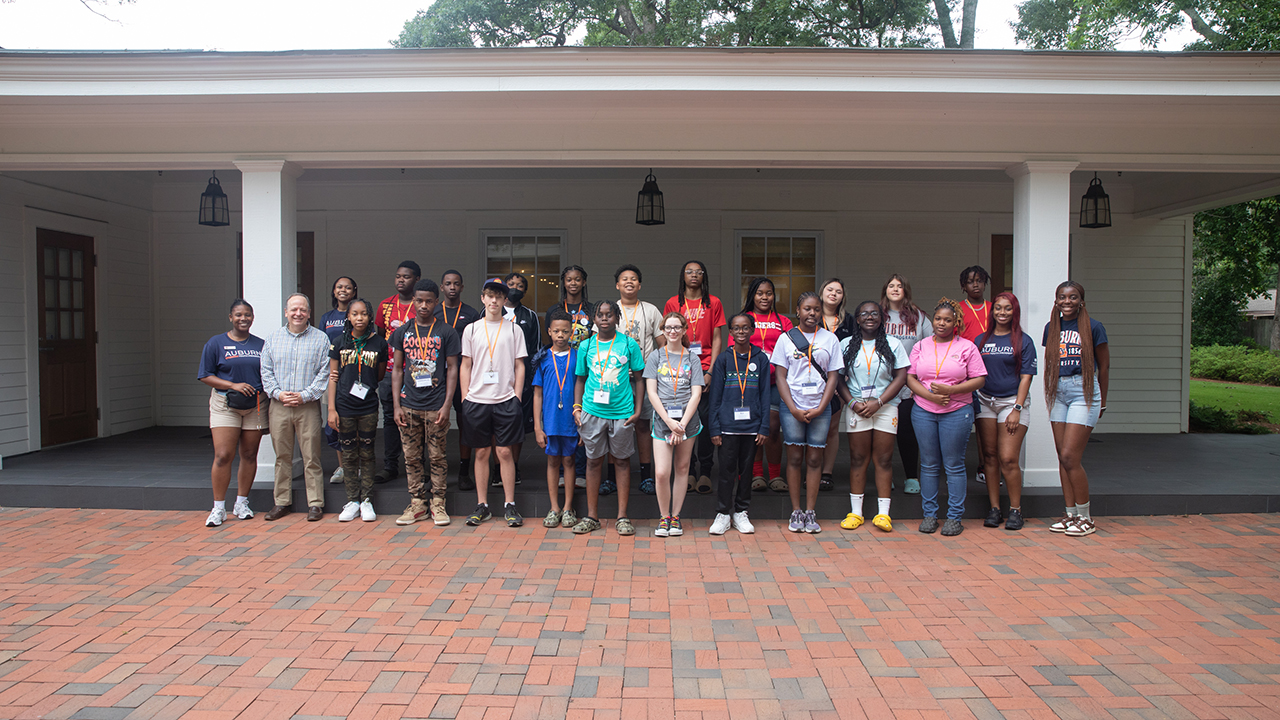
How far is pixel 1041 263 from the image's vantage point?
5168 millimetres

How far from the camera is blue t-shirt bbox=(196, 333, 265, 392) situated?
15.5 ft

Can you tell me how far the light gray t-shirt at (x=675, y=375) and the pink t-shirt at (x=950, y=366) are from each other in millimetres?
1423

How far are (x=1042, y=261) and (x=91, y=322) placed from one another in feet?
29.1

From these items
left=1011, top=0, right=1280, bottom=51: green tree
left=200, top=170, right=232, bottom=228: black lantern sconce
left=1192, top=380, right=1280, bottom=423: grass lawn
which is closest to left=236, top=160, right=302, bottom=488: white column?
left=200, top=170, right=232, bottom=228: black lantern sconce

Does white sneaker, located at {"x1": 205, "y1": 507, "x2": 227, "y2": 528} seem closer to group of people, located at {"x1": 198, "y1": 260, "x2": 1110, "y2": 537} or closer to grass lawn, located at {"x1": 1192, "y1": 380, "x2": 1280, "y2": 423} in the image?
group of people, located at {"x1": 198, "y1": 260, "x2": 1110, "y2": 537}

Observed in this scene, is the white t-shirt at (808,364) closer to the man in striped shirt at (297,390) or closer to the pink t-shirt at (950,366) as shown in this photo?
the pink t-shirt at (950,366)

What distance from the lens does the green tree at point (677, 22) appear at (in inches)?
525

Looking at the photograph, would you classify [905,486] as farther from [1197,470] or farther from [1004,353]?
[1197,470]

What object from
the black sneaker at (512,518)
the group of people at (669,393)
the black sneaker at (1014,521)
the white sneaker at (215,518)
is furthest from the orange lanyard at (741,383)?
the white sneaker at (215,518)

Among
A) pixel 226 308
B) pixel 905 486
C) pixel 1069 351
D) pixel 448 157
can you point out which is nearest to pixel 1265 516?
pixel 1069 351

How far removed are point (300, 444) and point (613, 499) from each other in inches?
84.5

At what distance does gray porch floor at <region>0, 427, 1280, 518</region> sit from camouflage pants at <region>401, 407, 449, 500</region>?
271mm

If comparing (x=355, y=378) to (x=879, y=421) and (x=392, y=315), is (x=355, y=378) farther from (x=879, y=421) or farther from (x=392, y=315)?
(x=879, y=421)

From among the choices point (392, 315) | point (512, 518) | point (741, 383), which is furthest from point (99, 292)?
point (741, 383)
